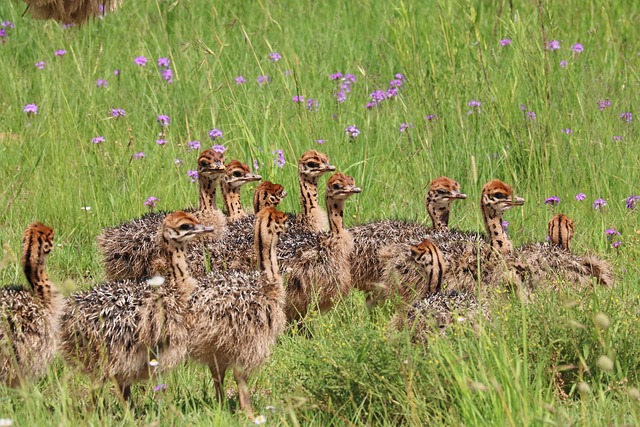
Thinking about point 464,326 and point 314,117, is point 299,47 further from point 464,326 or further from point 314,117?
point 464,326

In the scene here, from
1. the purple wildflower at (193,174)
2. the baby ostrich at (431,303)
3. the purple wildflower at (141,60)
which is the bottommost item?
the baby ostrich at (431,303)

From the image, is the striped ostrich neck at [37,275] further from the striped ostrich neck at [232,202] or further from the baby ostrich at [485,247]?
the baby ostrich at [485,247]

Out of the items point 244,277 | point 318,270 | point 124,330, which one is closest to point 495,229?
point 318,270

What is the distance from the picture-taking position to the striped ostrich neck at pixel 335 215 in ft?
25.4

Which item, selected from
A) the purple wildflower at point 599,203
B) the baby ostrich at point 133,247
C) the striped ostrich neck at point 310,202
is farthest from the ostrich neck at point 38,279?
the purple wildflower at point 599,203

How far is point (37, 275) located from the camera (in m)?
6.11

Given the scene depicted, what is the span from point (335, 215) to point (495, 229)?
1068 millimetres

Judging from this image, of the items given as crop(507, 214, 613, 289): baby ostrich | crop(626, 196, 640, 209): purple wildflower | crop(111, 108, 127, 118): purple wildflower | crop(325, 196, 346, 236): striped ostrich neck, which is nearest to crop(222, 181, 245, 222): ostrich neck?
crop(325, 196, 346, 236): striped ostrich neck

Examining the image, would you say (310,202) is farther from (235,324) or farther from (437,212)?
(235,324)

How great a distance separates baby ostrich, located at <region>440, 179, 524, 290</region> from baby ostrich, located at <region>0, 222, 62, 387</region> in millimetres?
2540

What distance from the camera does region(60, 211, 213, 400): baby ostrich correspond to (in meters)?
5.90

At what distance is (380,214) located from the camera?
8.93m

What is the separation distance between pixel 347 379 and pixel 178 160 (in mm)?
4209

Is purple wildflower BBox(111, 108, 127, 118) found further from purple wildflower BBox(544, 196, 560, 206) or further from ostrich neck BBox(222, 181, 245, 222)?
purple wildflower BBox(544, 196, 560, 206)
